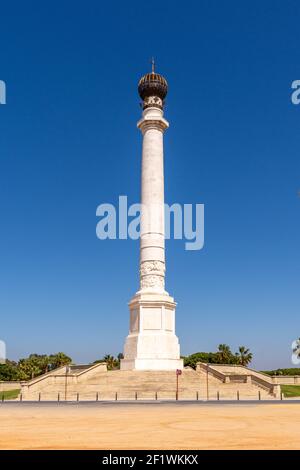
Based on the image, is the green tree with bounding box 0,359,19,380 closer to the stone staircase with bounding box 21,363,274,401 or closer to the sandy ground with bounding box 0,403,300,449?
the stone staircase with bounding box 21,363,274,401

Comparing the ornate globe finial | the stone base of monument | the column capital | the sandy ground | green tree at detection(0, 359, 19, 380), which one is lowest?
the sandy ground

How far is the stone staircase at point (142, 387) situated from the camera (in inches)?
1585

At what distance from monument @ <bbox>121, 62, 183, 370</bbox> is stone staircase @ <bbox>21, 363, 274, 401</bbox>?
550 centimetres

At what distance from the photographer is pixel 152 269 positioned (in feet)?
187

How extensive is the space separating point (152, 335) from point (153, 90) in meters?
32.0

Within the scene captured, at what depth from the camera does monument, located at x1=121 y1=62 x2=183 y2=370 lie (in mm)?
53094

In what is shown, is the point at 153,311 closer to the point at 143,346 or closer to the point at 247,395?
the point at 143,346

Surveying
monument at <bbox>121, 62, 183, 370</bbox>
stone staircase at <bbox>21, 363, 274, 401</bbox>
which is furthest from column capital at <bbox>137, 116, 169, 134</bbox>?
stone staircase at <bbox>21, 363, 274, 401</bbox>

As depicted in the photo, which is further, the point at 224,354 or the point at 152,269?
the point at 224,354

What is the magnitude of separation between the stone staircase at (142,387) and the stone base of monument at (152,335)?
14.9ft

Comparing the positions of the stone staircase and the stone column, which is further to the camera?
the stone column

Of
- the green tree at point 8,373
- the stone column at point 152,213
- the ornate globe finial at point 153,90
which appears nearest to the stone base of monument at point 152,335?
the stone column at point 152,213

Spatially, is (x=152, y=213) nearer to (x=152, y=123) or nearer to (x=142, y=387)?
(x=152, y=123)

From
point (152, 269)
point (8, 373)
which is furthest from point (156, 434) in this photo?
point (8, 373)
